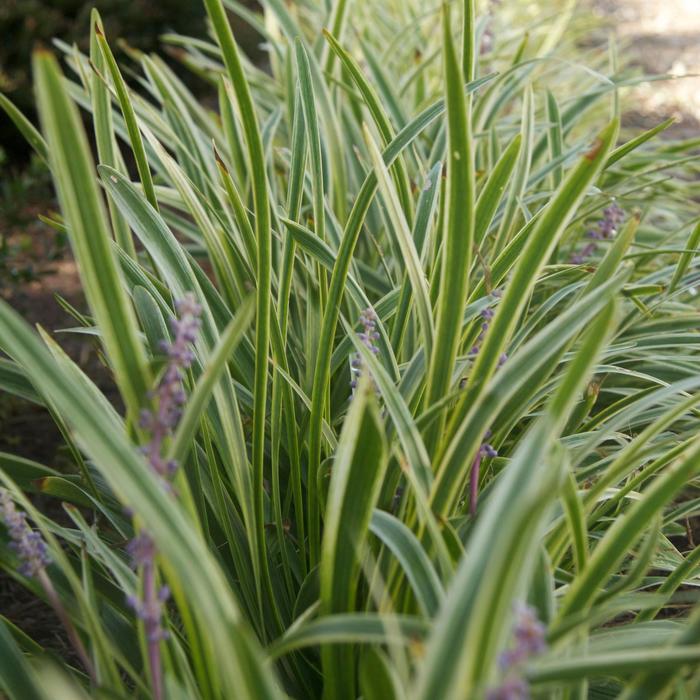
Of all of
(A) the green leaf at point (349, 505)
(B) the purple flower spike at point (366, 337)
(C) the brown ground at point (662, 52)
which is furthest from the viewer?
(C) the brown ground at point (662, 52)

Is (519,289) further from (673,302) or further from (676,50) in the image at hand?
(676,50)

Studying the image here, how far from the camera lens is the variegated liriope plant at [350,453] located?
638 mm

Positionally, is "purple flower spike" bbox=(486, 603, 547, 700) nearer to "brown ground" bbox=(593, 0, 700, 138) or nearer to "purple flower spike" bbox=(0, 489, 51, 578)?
"purple flower spike" bbox=(0, 489, 51, 578)

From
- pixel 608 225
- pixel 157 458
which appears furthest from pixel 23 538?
pixel 608 225

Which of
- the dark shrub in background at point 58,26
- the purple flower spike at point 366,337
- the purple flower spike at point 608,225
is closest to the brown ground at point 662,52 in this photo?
the purple flower spike at point 608,225

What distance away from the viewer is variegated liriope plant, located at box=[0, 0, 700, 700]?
64 cm

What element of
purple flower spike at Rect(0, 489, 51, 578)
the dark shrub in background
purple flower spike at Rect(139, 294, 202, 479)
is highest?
the dark shrub in background

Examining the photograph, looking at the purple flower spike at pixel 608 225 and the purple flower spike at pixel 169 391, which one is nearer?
the purple flower spike at pixel 169 391

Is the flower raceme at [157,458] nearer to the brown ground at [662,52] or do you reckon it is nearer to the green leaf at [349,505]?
the green leaf at [349,505]

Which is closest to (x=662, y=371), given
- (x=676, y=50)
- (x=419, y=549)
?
(x=419, y=549)

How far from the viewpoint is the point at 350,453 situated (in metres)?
0.81

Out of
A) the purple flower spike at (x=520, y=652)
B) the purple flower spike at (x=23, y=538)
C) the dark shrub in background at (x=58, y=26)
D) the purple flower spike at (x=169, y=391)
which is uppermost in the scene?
the dark shrub in background at (x=58, y=26)

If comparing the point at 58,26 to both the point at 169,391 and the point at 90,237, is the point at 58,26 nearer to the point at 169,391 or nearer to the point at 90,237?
the point at 90,237

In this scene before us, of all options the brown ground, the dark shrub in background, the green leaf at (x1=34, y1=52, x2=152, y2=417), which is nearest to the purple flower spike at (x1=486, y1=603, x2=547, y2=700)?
the green leaf at (x1=34, y1=52, x2=152, y2=417)
